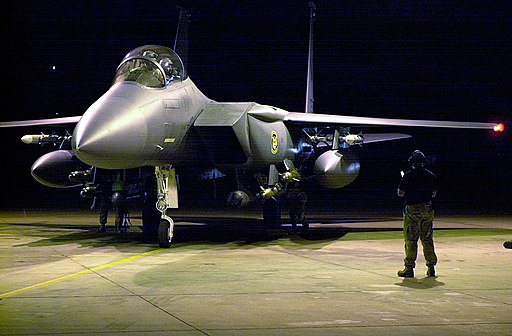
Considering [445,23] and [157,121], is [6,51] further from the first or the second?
[157,121]

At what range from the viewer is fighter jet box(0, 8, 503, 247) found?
38.9ft

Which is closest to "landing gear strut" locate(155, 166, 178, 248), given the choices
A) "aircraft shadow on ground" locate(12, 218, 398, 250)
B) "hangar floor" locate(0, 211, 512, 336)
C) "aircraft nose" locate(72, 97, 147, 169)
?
"hangar floor" locate(0, 211, 512, 336)

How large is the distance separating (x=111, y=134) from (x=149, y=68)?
2.04 metres

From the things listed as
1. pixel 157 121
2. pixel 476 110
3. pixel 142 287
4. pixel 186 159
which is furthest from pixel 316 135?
pixel 476 110

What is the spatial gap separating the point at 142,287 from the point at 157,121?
4.38 m

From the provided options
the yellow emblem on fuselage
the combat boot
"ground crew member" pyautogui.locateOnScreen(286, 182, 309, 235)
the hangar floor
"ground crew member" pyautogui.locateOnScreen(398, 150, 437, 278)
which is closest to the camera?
the hangar floor

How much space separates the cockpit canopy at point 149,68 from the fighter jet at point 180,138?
18mm

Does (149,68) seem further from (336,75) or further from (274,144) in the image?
(336,75)

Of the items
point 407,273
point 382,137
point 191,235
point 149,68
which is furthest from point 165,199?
point 382,137

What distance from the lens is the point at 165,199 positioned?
13.6m

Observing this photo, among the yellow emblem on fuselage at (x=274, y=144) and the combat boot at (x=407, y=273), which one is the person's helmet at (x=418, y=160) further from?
the yellow emblem on fuselage at (x=274, y=144)

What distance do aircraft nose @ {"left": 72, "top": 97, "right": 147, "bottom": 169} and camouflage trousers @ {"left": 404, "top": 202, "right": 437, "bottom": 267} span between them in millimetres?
4438

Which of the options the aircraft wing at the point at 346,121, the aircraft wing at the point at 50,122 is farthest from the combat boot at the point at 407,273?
the aircraft wing at the point at 50,122

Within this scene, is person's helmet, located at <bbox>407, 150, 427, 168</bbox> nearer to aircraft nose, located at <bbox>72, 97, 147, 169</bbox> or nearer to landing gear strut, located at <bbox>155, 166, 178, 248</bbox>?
aircraft nose, located at <bbox>72, 97, 147, 169</bbox>
